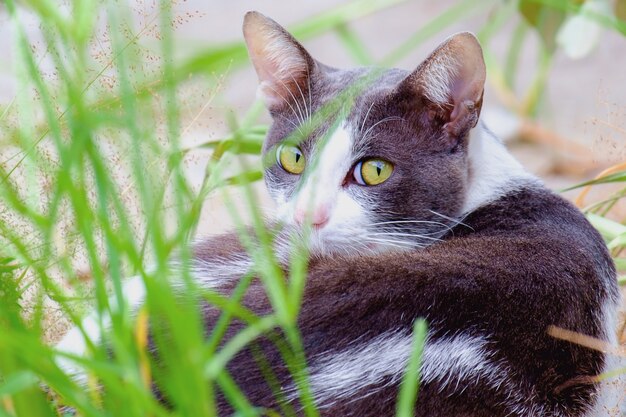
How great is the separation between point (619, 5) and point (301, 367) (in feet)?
5.28

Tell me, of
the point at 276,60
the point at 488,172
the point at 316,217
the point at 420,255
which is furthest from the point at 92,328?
the point at 488,172

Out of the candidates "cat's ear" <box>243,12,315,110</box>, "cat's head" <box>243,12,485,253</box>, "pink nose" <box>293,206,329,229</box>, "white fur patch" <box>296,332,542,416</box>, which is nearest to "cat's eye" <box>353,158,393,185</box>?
"cat's head" <box>243,12,485,253</box>

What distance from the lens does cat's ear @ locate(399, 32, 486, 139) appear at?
4.86ft

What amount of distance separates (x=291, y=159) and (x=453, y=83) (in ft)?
1.05

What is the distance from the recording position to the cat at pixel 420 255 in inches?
45.5

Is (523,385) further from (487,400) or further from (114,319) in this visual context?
(114,319)

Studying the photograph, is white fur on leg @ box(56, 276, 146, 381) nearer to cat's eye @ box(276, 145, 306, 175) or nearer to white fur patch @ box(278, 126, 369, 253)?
white fur patch @ box(278, 126, 369, 253)

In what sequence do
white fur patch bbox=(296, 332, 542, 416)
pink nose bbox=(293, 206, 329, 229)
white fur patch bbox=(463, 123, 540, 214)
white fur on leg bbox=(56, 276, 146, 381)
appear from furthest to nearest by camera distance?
white fur patch bbox=(463, 123, 540, 214)
pink nose bbox=(293, 206, 329, 229)
white fur on leg bbox=(56, 276, 146, 381)
white fur patch bbox=(296, 332, 542, 416)

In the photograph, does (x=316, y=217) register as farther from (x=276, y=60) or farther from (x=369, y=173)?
(x=276, y=60)

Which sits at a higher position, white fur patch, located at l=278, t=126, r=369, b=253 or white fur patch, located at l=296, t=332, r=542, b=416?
white fur patch, located at l=278, t=126, r=369, b=253

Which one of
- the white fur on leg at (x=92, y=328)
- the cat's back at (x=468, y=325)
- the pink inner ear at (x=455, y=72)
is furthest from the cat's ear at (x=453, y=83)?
the white fur on leg at (x=92, y=328)

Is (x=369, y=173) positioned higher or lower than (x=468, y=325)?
higher

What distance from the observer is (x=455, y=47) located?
4.86 ft

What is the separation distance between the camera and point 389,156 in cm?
152
